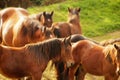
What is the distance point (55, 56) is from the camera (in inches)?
315

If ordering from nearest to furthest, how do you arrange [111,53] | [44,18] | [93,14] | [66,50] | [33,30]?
[66,50] → [111,53] → [33,30] → [44,18] → [93,14]

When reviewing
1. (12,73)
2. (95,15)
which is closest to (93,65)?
(12,73)

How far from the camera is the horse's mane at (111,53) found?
8422mm

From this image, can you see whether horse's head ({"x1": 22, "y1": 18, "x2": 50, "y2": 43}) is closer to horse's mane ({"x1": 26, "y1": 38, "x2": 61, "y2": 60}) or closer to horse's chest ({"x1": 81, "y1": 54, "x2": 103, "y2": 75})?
horse's mane ({"x1": 26, "y1": 38, "x2": 61, "y2": 60})

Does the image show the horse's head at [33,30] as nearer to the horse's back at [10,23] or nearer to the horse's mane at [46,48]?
the horse's back at [10,23]

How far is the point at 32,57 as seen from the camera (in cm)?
776

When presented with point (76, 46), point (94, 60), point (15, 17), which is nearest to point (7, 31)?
point (15, 17)

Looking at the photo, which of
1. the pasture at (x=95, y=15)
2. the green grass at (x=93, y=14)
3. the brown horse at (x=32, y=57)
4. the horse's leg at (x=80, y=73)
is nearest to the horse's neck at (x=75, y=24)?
the horse's leg at (x=80, y=73)

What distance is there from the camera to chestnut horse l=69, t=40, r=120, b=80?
8578 mm

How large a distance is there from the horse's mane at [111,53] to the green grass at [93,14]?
11.3 metres

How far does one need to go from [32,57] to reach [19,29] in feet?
6.79

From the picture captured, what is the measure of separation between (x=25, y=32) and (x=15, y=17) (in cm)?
143

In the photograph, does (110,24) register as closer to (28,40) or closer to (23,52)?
(28,40)

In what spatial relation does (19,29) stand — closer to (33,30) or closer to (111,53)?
(33,30)
